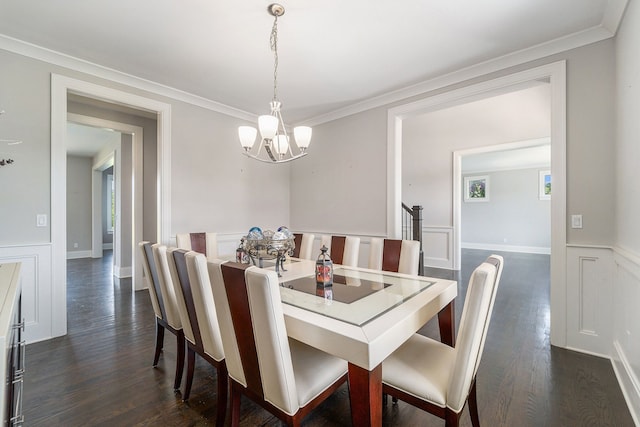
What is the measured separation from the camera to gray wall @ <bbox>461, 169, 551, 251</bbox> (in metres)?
7.29

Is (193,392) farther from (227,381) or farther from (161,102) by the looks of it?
(161,102)

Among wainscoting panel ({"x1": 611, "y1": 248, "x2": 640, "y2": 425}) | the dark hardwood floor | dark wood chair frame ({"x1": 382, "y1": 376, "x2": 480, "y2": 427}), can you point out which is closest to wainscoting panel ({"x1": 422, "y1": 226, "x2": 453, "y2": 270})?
the dark hardwood floor

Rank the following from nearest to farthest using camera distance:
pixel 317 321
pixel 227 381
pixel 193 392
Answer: pixel 317 321, pixel 227 381, pixel 193 392

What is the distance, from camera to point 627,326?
175 cm

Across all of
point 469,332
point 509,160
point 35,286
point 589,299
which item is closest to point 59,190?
point 35,286

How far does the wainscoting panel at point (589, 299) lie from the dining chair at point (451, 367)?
1622 millimetres

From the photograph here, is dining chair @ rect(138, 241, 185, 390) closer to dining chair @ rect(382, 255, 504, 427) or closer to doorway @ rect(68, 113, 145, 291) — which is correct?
dining chair @ rect(382, 255, 504, 427)

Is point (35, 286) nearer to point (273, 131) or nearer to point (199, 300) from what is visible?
point (199, 300)

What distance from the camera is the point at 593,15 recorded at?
6.61 ft

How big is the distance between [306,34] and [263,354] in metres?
2.35

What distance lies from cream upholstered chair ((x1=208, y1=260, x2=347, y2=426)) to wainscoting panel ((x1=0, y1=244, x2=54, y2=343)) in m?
2.39

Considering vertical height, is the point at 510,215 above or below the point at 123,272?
above

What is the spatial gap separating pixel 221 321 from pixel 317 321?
0.47 metres

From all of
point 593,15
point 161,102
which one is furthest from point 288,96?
point 593,15
